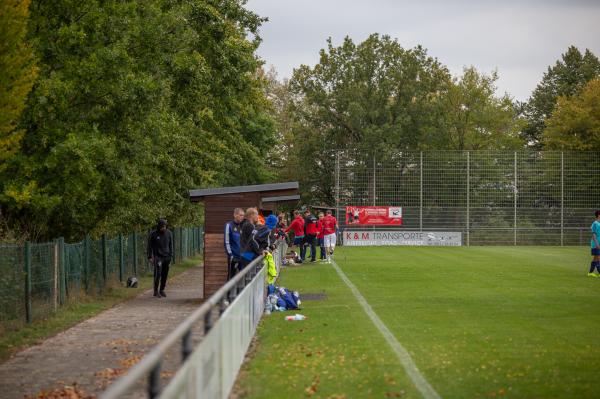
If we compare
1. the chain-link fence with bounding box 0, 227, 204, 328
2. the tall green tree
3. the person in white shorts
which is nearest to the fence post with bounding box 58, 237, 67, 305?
the chain-link fence with bounding box 0, 227, 204, 328

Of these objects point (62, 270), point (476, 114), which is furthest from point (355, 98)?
point (62, 270)

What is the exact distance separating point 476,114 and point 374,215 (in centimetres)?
2818

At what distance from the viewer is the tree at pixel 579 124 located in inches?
2825

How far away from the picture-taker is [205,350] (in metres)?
7.25

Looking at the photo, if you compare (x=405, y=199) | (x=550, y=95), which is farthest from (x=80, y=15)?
(x=550, y=95)

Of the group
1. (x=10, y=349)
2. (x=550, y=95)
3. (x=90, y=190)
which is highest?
(x=550, y=95)

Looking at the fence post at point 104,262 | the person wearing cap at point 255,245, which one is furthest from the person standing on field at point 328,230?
the person wearing cap at point 255,245

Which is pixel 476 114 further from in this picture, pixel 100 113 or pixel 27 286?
pixel 27 286

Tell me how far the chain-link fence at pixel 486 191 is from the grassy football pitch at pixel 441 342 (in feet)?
109

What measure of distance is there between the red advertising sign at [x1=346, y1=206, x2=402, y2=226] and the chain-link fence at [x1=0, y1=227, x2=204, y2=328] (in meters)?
29.6

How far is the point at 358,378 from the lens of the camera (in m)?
10.3

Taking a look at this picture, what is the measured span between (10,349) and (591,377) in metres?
8.19

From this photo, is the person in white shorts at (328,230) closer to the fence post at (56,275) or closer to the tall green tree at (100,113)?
the tall green tree at (100,113)

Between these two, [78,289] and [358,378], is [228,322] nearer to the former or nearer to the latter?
[358,378]
